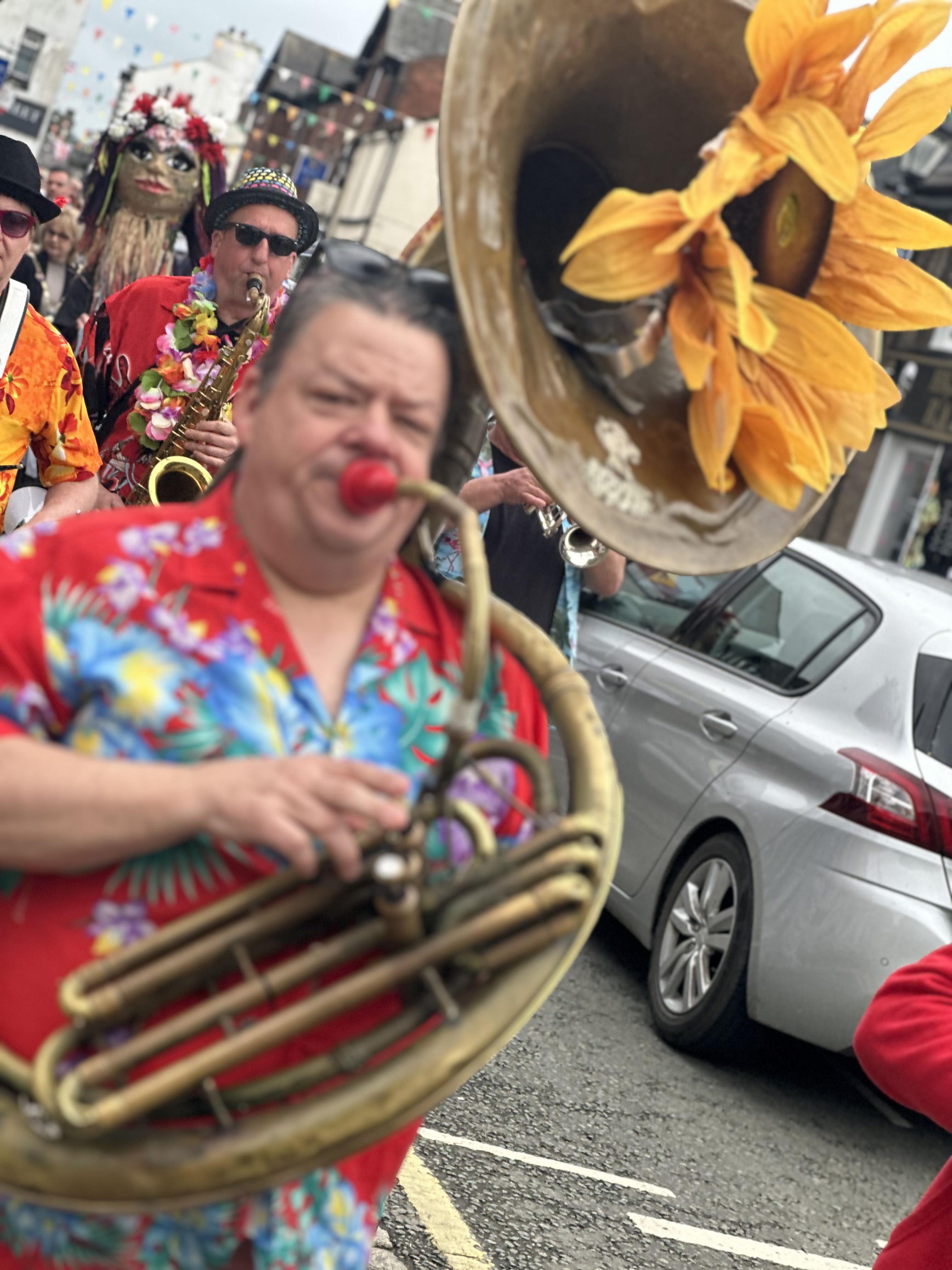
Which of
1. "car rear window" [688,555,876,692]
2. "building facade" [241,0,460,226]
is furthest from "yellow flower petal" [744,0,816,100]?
"building facade" [241,0,460,226]

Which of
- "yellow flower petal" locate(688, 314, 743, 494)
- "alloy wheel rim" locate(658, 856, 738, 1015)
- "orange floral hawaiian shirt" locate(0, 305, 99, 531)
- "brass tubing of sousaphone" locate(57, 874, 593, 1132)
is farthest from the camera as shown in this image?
"alloy wheel rim" locate(658, 856, 738, 1015)

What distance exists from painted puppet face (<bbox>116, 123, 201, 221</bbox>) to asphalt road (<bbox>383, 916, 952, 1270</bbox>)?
Result: 298 centimetres

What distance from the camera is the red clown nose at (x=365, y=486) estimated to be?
143cm

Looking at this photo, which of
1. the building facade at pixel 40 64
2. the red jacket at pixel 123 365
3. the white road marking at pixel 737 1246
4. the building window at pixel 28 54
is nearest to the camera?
the white road marking at pixel 737 1246

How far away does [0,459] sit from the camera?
348cm

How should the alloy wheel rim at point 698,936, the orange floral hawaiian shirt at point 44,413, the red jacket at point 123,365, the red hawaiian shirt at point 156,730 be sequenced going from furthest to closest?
the alloy wheel rim at point 698,936 < the red jacket at point 123,365 < the orange floral hawaiian shirt at point 44,413 < the red hawaiian shirt at point 156,730

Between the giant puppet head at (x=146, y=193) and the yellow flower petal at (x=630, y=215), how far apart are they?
3.88m

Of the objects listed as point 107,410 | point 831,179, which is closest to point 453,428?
point 831,179

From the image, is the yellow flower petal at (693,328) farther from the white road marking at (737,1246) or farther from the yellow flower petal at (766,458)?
the white road marking at (737,1246)

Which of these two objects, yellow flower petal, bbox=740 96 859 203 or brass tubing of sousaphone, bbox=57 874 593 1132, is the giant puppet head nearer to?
yellow flower petal, bbox=740 96 859 203

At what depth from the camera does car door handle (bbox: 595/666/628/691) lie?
18.5 feet

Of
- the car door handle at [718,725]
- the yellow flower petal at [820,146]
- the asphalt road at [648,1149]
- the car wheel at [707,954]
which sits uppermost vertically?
the yellow flower petal at [820,146]

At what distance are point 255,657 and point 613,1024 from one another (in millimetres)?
3797

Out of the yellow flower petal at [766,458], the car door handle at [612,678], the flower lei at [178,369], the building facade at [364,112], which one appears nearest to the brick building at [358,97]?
the building facade at [364,112]
